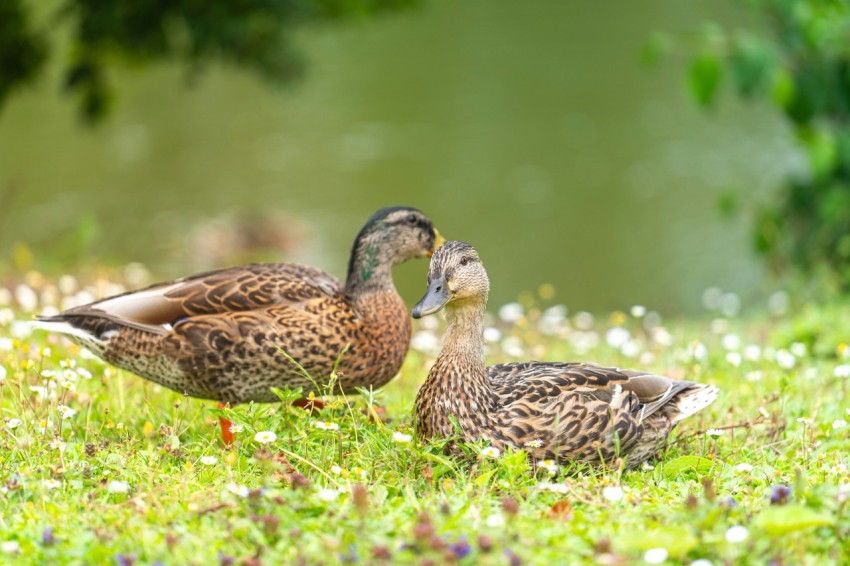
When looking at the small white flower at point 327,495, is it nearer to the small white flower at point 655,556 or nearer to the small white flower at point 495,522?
the small white flower at point 495,522

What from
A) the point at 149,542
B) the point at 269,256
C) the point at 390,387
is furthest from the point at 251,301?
the point at 269,256

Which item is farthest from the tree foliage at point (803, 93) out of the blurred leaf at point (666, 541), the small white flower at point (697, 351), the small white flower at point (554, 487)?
the blurred leaf at point (666, 541)

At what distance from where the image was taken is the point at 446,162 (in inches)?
859

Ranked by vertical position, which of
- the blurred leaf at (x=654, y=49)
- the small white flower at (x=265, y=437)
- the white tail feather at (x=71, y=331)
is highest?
the blurred leaf at (x=654, y=49)

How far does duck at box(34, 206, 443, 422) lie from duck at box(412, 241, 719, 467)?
2.10ft

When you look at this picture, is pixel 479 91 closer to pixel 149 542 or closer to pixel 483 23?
pixel 483 23

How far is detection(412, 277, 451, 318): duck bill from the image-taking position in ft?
13.3

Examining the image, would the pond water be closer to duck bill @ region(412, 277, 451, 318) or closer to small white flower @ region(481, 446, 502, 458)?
duck bill @ region(412, 277, 451, 318)

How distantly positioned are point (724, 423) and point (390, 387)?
6.24 ft

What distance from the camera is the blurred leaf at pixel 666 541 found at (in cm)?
307

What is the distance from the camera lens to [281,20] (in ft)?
31.3

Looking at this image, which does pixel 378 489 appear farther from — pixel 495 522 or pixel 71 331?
pixel 71 331

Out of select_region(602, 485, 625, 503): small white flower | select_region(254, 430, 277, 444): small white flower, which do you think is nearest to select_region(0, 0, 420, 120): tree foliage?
select_region(254, 430, 277, 444): small white flower

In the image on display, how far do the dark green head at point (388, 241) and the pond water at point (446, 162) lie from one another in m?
5.66
